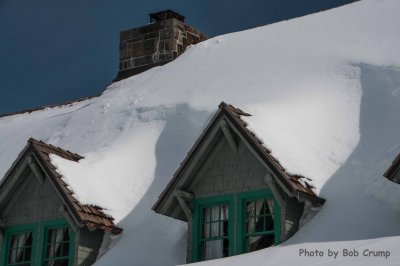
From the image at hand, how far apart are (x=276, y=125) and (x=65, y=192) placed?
367cm

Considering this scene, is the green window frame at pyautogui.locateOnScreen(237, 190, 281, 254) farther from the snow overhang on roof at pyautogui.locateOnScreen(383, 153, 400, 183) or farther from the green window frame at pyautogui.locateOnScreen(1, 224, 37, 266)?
the green window frame at pyautogui.locateOnScreen(1, 224, 37, 266)

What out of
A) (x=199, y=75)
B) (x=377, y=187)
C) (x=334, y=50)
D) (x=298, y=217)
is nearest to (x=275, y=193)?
(x=298, y=217)

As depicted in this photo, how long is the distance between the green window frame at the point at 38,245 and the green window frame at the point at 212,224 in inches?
93.2

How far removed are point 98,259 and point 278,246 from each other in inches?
147

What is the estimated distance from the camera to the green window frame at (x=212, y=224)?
47.2 ft

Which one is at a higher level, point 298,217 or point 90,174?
point 90,174

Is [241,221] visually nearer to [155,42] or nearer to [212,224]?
[212,224]

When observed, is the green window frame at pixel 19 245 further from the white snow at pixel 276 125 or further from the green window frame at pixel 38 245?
the white snow at pixel 276 125

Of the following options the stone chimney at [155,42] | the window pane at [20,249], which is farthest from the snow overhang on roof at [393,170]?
the stone chimney at [155,42]

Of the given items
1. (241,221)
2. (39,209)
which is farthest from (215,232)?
(39,209)

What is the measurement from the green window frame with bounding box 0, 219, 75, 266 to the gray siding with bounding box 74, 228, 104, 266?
0.15 metres

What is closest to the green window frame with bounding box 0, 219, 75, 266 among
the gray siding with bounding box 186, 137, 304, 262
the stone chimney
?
the gray siding with bounding box 186, 137, 304, 262

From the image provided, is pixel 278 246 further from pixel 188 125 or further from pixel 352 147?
pixel 188 125

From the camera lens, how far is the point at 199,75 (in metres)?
18.9
